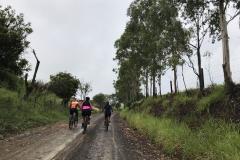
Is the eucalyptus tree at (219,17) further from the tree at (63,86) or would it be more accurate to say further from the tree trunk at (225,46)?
the tree at (63,86)

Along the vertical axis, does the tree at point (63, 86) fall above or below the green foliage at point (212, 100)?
above

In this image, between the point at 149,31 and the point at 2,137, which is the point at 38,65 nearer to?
the point at 149,31

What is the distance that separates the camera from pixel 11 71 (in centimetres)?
3481

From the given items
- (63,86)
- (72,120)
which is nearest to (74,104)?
(72,120)

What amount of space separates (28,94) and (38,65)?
3973 millimetres

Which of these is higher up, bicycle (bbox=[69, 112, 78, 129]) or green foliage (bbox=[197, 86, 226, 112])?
green foliage (bbox=[197, 86, 226, 112])

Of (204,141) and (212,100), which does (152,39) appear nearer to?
(212,100)

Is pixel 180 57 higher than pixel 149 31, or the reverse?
pixel 149 31

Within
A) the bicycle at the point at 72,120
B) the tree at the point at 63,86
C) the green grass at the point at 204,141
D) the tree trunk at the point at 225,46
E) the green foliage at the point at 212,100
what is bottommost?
the green grass at the point at 204,141

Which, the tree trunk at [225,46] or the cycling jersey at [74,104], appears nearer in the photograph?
the tree trunk at [225,46]

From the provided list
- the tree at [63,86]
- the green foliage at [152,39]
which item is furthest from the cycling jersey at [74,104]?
the tree at [63,86]

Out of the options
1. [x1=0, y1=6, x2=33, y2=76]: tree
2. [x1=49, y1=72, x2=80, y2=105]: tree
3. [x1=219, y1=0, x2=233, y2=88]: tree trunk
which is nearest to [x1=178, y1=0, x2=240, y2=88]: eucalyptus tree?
[x1=219, y1=0, x2=233, y2=88]: tree trunk

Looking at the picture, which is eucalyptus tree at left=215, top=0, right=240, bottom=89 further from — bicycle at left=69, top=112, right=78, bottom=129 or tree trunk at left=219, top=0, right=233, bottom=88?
bicycle at left=69, top=112, right=78, bottom=129

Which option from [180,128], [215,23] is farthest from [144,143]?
[215,23]
